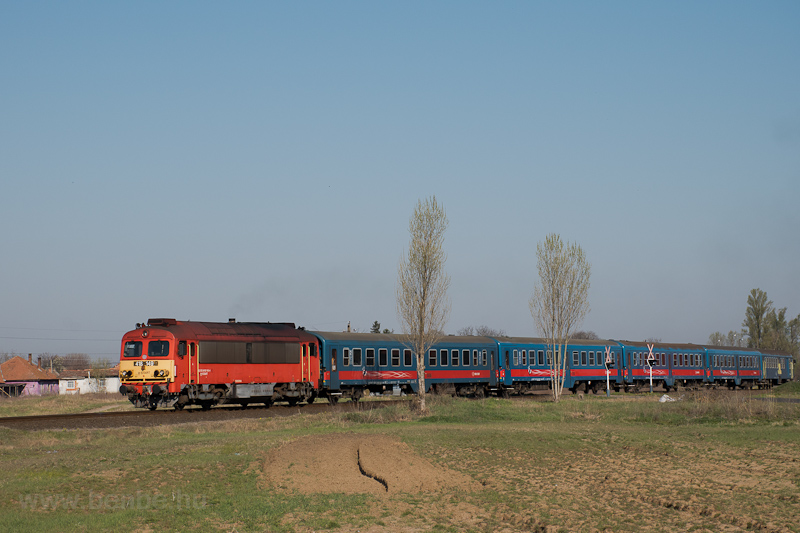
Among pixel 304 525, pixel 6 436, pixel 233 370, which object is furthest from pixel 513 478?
pixel 233 370

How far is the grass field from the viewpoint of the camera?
12578 millimetres

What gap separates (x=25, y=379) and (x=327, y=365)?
71.8 meters

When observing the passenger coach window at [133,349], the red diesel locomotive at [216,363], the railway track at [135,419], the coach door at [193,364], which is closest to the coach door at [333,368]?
the red diesel locomotive at [216,363]

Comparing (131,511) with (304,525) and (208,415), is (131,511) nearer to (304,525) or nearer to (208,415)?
(304,525)

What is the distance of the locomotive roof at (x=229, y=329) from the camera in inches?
1367

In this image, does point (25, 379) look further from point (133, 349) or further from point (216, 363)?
point (216, 363)

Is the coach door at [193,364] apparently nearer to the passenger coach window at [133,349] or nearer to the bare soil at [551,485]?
the passenger coach window at [133,349]

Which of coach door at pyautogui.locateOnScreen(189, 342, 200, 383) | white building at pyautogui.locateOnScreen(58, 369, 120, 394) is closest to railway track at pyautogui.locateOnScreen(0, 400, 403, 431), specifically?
coach door at pyautogui.locateOnScreen(189, 342, 200, 383)

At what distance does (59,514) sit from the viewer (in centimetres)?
1273

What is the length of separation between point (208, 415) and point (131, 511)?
59.7ft

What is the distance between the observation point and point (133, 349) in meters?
34.3

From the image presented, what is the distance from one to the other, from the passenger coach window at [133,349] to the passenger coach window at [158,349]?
1.84 feet

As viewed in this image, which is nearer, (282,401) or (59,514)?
(59,514)

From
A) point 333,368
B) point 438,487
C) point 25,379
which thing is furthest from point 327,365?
point 25,379
